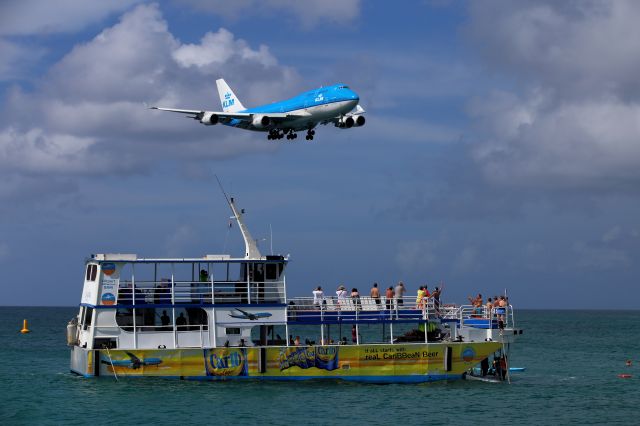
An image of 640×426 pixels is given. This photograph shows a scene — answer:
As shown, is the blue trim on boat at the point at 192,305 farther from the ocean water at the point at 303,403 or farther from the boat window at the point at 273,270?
the ocean water at the point at 303,403

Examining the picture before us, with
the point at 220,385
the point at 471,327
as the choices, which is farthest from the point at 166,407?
the point at 471,327

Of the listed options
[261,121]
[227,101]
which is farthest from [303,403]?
[227,101]

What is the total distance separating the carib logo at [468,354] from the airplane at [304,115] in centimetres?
2787

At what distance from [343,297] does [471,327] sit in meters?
5.68

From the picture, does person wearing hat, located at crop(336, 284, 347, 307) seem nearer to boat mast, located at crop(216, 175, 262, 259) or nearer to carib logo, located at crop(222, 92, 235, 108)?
boat mast, located at crop(216, 175, 262, 259)

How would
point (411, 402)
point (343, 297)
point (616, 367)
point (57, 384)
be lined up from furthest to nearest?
point (616, 367)
point (57, 384)
point (343, 297)
point (411, 402)

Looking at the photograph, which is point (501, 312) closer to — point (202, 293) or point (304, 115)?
point (202, 293)

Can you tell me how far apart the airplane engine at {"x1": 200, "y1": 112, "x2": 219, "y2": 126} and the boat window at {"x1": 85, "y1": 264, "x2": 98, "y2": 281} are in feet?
89.2

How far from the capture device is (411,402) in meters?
35.0

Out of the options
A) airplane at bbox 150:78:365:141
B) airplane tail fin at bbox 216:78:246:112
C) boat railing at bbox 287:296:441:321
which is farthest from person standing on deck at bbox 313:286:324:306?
airplane tail fin at bbox 216:78:246:112

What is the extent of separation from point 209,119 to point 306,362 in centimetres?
3008

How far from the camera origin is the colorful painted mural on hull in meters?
35.2

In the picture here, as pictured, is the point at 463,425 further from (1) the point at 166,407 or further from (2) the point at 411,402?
(1) the point at 166,407

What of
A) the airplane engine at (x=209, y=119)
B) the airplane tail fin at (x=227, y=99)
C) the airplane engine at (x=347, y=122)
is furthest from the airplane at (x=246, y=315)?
the airplane tail fin at (x=227, y=99)
